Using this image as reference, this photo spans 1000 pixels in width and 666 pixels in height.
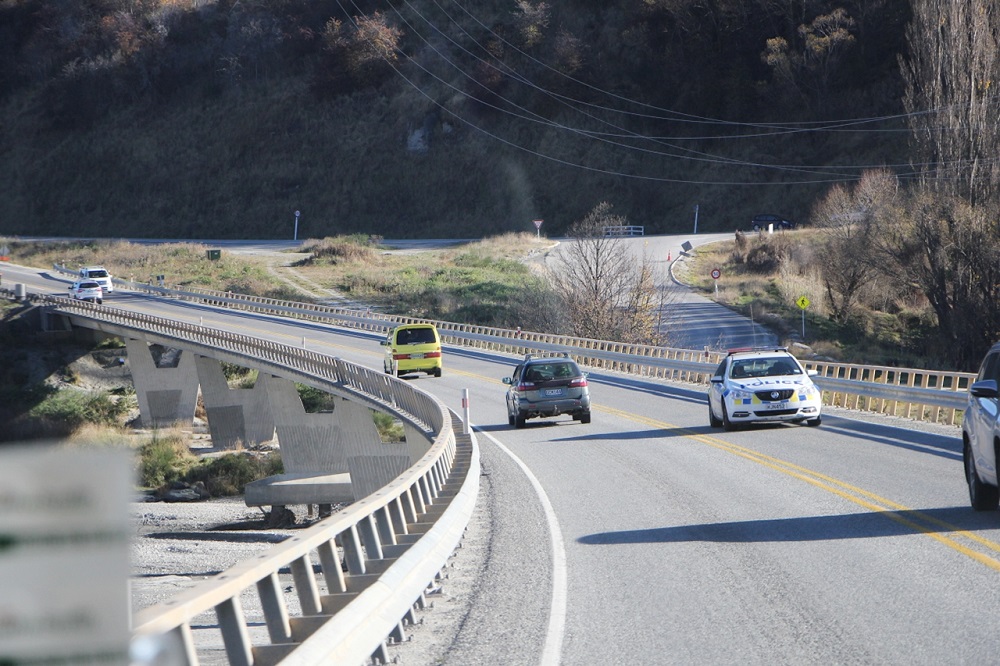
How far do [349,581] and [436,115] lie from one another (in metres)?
108

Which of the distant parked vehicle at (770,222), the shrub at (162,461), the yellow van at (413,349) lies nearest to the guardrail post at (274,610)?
the shrub at (162,461)

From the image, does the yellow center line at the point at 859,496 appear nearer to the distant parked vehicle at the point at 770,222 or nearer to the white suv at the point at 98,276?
the white suv at the point at 98,276

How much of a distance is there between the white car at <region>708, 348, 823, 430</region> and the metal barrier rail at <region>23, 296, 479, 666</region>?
7.22 meters

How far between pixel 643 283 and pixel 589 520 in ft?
163

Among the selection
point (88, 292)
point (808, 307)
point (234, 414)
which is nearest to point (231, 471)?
point (234, 414)

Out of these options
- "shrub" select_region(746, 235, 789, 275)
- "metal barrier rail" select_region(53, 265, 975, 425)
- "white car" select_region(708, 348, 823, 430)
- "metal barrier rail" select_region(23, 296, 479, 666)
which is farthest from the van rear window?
"shrub" select_region(746, 235, 789, 275)

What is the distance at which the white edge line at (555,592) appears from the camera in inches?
295

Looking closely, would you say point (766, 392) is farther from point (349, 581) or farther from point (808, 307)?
point (808, 307)

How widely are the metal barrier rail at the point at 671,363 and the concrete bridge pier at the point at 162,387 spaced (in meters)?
10.3

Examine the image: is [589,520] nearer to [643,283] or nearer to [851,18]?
[643,283]

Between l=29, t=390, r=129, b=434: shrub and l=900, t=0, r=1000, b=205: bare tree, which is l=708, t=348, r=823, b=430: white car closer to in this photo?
l=900, t=0, r=1000, b=205: bare tree

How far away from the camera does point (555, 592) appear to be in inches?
378

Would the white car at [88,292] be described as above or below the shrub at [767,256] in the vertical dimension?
below

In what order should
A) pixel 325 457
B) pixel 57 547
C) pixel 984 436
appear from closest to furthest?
1. pixel 57 547
2. pixel 984 436
3. pixel 325 457
